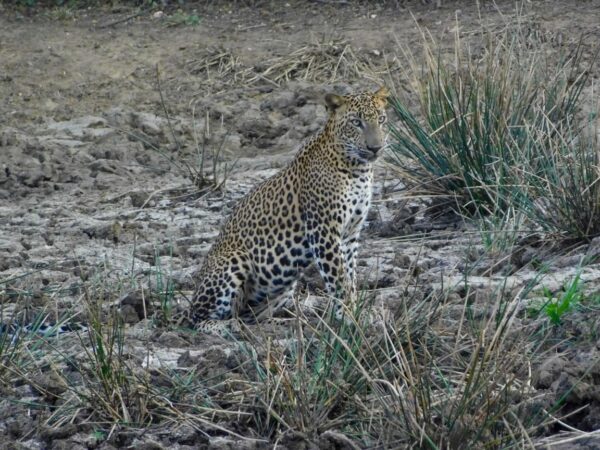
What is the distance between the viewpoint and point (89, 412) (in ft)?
19.0

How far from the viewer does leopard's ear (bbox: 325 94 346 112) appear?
848cm

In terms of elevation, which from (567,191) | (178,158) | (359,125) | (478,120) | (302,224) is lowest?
(178,158)

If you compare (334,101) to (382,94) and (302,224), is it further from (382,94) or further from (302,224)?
(302,224)

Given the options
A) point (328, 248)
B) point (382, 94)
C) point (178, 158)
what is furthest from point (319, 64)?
point (328, 248)

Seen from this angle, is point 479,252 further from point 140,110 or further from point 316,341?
point 140,110

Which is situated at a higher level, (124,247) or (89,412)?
(89,412)

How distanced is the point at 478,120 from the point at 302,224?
1766mm

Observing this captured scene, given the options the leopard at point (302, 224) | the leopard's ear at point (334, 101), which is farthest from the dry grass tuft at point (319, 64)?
the leopard at point (302, 224)

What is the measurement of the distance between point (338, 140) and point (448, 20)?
21.7 ft

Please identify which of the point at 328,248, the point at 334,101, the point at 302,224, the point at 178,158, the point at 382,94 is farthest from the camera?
the point at 178,158

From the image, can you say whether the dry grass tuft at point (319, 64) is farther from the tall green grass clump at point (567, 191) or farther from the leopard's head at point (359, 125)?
the tall green grass clump at point (567, 191)

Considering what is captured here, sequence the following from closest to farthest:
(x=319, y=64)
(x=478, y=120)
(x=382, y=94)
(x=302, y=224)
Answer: (x=302, y=224), (x=382, y=94), (x=478, y=120), (x=319, y=64)

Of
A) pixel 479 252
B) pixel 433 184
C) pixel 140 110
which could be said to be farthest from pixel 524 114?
pixel 140 110

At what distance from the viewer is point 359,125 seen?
8.34 meters
